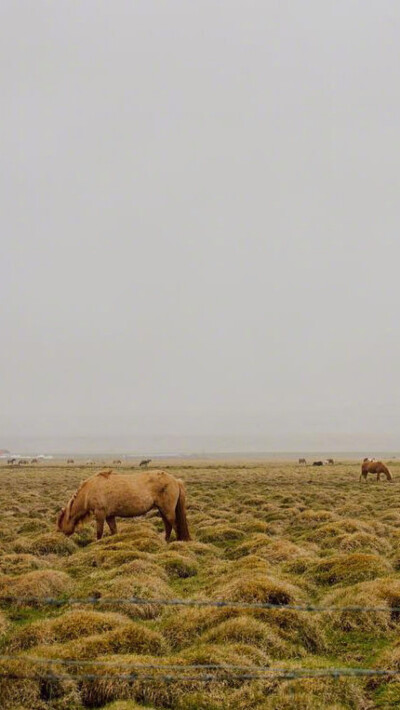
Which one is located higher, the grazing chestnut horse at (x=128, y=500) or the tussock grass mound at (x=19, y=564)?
the grazing chestnut horse at (x=128, y=500)

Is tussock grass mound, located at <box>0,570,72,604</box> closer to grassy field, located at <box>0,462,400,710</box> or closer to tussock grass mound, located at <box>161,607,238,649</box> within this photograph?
grassy field, located at <box>0,462,400,710</box>

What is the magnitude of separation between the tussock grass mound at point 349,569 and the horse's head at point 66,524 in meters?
9.00

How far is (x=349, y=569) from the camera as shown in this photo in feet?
47.6

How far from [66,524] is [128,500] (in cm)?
255

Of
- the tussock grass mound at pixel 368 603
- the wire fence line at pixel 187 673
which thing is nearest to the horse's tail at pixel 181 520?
the tussock grass mound at pixel 368 603

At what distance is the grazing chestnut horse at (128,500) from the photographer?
20.0m

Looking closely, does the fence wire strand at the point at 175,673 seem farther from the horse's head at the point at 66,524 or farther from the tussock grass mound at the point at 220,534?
the tussock grass mound at the point at 220,534

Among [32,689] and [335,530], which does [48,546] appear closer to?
[335,530]

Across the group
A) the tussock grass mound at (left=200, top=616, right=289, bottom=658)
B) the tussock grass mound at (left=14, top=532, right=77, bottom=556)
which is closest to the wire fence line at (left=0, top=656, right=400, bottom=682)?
the tussock grass mound at (left=200, top=616, right=289, bottom=658)

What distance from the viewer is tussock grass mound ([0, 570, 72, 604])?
1316cm

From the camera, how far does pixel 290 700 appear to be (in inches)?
308

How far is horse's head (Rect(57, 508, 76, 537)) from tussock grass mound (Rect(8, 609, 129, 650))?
32.3ft

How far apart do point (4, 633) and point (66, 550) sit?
8623mm

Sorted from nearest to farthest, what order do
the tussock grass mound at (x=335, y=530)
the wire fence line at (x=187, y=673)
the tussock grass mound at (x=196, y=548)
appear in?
the wire fence line at (x=187, y=673), the tussock grass mound at (x=196, y=548), the tussock grass mound at (x=335, y=530)
